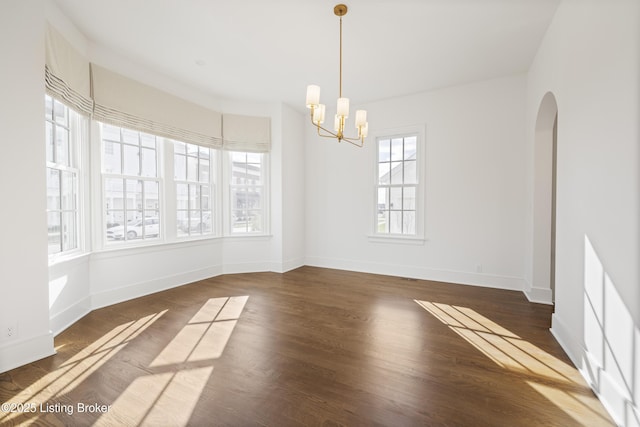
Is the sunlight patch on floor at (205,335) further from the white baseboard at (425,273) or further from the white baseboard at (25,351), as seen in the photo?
the white baseboard at (425,273)

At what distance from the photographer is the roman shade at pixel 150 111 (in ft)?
11.1

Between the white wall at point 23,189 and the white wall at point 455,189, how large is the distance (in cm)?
413

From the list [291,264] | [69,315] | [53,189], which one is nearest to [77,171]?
[53,189]

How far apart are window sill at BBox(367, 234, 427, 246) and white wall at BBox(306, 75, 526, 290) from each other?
0.23 ft

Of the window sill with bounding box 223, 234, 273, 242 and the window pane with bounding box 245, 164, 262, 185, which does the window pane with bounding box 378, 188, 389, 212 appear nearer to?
the window sill with bounding box 223, 234, 273, 242

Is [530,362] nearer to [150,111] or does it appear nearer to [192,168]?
[192,168]

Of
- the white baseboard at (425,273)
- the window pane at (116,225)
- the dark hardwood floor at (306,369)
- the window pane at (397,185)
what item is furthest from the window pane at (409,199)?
the window pane at (116,225)

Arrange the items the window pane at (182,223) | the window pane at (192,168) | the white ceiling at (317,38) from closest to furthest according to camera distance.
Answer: the white ceiling at (317,38), the window pane at (182,223), the window pane at (192,168)

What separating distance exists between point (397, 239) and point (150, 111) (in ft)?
13.8

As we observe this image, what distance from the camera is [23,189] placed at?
2.22 m

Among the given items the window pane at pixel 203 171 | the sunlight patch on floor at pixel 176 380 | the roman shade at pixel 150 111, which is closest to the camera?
the sunlight patch on floor at pixel 176 380

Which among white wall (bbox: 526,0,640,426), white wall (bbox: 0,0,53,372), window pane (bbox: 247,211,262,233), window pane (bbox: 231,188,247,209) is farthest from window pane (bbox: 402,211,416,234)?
white wall (bbox: 0,0,53,372)

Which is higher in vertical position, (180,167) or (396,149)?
(396,149)

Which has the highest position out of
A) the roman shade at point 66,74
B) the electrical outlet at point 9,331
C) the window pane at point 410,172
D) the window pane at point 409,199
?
the roman shade at point 66,74
